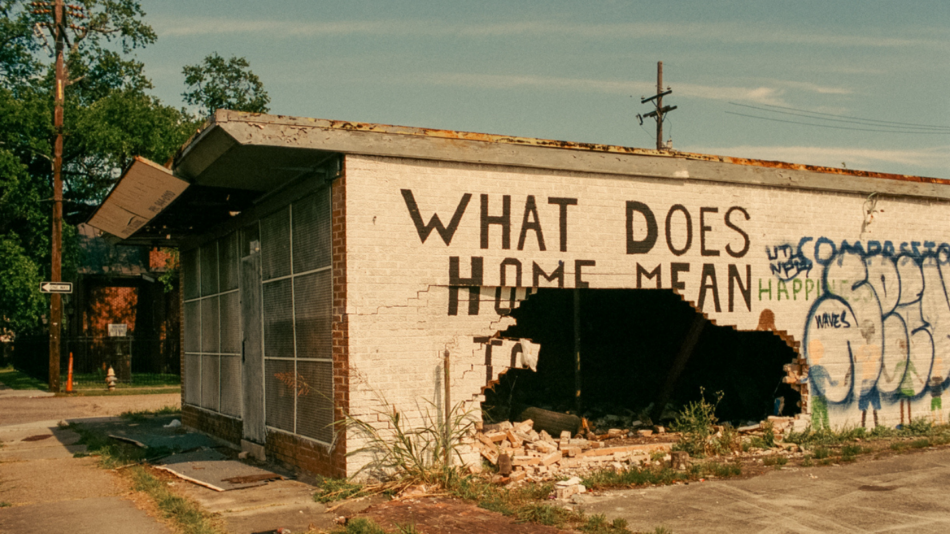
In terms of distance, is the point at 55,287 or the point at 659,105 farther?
the point at 659,105

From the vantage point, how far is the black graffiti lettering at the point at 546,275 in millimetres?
9406

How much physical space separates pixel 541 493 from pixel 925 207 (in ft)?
28.5

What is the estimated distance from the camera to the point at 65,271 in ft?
87.0

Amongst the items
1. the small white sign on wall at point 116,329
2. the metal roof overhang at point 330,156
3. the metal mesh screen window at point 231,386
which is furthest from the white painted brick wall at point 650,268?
the small white sign on wall at point 116,329

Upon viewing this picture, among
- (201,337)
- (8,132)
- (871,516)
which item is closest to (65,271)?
(8,132)

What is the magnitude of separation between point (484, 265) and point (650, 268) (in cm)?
239

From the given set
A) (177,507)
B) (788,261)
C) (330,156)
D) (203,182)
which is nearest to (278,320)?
(203,182)

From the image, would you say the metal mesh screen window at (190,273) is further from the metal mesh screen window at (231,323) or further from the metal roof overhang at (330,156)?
the metal mesh screen window at (231,323)

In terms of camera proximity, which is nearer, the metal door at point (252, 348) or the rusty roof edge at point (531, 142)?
the rusty roof edge at point (531, 142)

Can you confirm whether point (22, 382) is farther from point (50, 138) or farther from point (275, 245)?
point (275, 245)

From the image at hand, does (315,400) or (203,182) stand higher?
(203,182)

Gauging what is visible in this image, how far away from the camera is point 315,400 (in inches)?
355

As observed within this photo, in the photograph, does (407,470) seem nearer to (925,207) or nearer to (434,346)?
(434,346)

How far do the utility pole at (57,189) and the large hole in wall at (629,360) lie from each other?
49.4 ft
